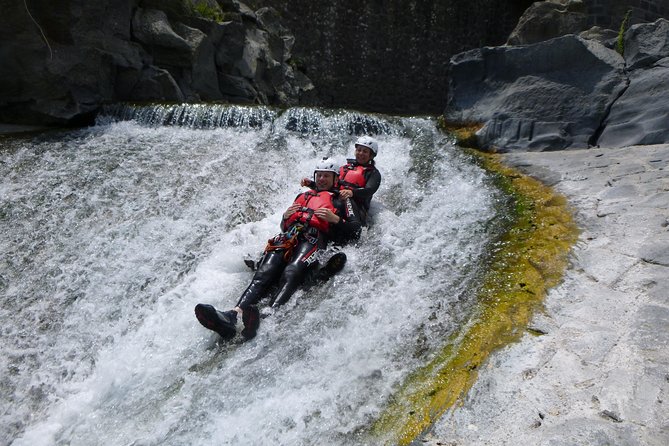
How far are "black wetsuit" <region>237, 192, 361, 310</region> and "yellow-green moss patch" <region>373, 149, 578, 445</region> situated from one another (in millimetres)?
1266

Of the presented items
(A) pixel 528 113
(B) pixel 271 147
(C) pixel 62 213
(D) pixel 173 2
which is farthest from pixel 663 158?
(D) pixel 173 2

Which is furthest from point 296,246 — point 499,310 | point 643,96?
point 643,96

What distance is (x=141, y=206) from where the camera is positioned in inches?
218

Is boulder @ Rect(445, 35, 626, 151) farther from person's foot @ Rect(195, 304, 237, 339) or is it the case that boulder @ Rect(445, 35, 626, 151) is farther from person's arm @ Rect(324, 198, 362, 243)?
person's foot @ Rect(195, 304, 237, 339)

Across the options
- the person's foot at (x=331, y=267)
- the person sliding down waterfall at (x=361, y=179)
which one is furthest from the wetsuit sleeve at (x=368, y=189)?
the person's foot at (x=331, y=267)

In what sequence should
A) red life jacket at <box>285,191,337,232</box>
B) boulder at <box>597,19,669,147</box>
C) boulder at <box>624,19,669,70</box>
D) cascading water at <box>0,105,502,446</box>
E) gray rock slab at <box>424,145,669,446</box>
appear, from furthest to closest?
1. boulder at <box>624,19,669,70</box>
2. boulder at <box>597,19,669,147</box>
3. red life jacket at <box>285,191,337,232</box>
4. cascading water at <box>0,105,502,446</box>
5. gray rock slab at <box>424,145,669,446</box>

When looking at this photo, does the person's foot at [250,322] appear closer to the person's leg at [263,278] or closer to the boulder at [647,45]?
the person's leg at [263,278]

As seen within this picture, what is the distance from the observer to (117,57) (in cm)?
855

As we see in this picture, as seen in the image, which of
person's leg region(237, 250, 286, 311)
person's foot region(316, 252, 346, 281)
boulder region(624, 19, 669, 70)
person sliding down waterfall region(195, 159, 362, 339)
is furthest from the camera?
boulder region(624, 19, 669, 70)

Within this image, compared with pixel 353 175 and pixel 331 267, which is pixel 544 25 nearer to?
pixel 353 175

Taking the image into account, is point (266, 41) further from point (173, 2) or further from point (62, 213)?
point (62, 213)

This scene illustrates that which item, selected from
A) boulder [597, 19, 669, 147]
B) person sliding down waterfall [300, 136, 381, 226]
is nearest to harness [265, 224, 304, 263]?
person sliding down waterfall [300, 136, 381, 226]

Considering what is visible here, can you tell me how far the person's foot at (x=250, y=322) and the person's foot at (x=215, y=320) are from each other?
0.27 ft

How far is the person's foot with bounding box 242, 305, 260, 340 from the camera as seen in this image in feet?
12.3
